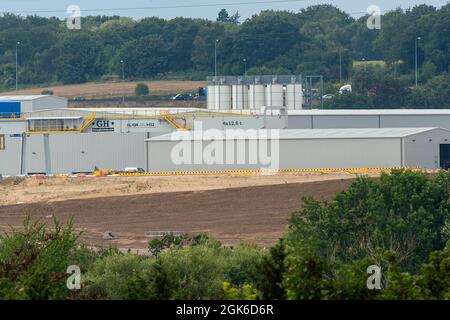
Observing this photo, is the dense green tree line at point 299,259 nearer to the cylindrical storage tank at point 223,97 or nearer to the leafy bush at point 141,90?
the cylindrical storage tank at point 223,97

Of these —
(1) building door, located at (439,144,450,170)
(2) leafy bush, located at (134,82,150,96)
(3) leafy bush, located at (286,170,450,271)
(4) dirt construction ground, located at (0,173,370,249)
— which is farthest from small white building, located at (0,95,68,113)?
(3) leafy bush, located at (286,170,450,271)

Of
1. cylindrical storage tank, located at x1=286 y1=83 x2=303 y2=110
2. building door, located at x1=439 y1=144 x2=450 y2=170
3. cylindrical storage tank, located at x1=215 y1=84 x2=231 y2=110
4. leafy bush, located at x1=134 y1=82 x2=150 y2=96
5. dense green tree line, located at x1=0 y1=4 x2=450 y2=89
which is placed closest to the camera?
building door, located at x1=439 y1=144 x2=450 y2=170

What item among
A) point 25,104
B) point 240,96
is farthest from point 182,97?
point 25,104

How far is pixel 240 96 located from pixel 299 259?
81783 millimetres

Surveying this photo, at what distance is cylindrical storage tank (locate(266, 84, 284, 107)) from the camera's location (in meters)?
99.3

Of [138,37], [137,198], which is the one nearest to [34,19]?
[138,37]

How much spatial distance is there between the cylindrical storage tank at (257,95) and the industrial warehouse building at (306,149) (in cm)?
2762

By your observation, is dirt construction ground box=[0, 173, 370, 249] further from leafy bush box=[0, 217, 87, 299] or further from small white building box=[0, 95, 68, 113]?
leafy bush box=[0, 217, 87, 299]

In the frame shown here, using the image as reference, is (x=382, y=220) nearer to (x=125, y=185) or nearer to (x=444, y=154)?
(x=125, y=185)

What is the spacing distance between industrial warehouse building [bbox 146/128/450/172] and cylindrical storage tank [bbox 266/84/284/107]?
2667cm

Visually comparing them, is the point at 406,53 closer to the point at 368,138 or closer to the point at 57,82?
the point at 57,82

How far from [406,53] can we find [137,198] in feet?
304

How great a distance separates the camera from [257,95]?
100 m

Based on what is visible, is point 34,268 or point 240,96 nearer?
point 34,268
